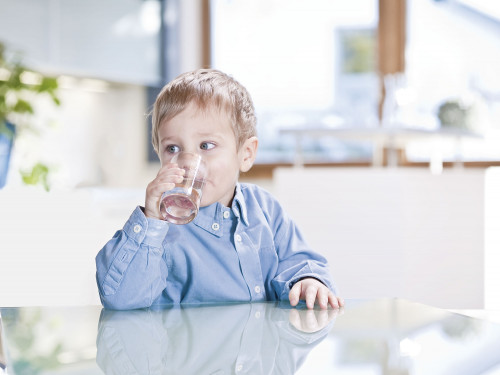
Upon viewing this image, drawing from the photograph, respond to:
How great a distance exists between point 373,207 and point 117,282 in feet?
4.43

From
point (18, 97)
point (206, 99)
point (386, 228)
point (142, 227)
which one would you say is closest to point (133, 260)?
point (142, 227)

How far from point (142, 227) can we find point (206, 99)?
236 millimetres

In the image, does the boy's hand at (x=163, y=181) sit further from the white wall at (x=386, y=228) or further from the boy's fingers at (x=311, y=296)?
the white wall at (x=386, y=228)

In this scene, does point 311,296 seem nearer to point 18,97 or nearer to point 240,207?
point 240,207

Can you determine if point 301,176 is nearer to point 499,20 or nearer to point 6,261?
point 6,261

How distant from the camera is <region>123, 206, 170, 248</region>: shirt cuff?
2.88ft

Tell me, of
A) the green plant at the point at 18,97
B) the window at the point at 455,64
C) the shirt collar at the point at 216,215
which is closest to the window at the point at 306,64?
the window at the point at 455,64

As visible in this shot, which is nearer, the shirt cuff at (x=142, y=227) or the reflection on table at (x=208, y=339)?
the reflection on table at (x=208, y=339)

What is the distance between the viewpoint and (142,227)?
34.8 inches

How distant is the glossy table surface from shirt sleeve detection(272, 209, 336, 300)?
22cm

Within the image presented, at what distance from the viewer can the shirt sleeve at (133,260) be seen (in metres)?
0.86

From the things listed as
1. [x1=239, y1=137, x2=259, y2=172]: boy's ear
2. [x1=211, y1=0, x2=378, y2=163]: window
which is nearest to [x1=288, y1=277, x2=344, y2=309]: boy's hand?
[x1=239, y1=137, x2=259, y2=172]: boy's ear

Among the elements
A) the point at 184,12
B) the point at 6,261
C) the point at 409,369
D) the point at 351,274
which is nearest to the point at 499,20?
the point at 184,12

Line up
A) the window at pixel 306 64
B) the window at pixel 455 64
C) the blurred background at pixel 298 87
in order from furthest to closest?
the window at pixel 306 64, the window at pixel 455 64, the blurred background at pixel 298 87
